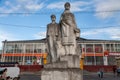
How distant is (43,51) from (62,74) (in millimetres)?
71925

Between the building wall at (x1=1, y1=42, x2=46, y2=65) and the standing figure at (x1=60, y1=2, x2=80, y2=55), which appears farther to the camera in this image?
the building wall at (x1=1, y1=42, x2=46, y2=65)

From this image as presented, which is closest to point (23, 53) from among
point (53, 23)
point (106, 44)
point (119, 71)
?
point (106, 44)

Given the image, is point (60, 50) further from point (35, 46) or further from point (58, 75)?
point (35, 46)

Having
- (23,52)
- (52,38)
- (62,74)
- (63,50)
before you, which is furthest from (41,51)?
(62,74)

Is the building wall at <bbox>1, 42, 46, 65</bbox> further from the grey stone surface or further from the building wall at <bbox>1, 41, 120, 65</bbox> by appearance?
the grey stone surface

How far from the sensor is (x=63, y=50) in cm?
1245

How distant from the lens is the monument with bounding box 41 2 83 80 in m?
11.8

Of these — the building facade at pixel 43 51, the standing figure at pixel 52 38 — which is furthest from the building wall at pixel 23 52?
the standing figure at pixel 52 38

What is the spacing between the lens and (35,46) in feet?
277

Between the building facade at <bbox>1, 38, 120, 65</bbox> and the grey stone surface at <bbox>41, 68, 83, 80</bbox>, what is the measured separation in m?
64.5

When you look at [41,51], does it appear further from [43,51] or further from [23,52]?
[23,52]

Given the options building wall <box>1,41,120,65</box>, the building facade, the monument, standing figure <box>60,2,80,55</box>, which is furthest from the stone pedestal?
building wall <box>1,41,120,65</box>

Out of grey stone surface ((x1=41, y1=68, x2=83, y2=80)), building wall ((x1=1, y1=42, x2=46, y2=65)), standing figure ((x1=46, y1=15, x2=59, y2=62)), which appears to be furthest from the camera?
building wall ((x1=1, y1=42, x2=46, y2=65))

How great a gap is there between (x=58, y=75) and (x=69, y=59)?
1.00 metres
